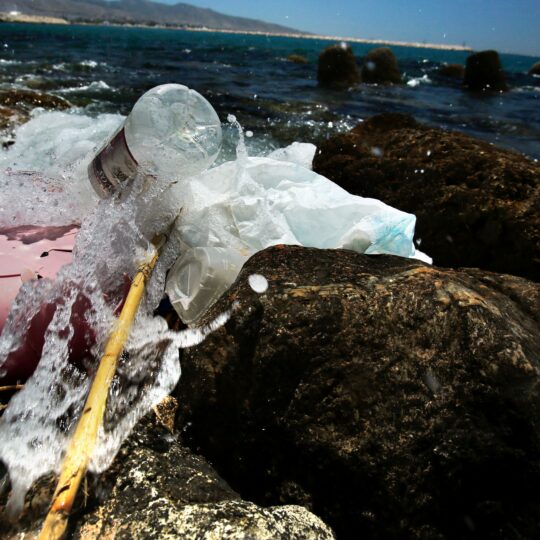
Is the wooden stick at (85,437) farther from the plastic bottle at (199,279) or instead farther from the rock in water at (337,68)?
the rock in water at (337,68)

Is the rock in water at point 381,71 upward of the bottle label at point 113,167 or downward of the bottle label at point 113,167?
downward

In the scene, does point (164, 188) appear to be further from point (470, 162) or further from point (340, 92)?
point (340, 92)

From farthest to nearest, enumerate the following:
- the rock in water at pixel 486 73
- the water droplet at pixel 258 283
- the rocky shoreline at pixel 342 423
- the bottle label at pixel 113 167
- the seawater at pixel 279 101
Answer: the rock in water at pixel 486 73 < the seawater at pixel 279 101 < the bottle label at pixel 113 167 < the water droplet at pixel 258 283 < the rocky shoreline at pixel 342 423

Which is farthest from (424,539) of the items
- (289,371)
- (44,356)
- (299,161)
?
(299,161)

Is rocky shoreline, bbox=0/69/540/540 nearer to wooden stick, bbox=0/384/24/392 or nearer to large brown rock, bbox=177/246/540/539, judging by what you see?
large brown rock, bbox=177/246/540/539

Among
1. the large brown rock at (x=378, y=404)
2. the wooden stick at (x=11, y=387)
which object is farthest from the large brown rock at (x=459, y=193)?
the wooden stick at (x=11, y=387)

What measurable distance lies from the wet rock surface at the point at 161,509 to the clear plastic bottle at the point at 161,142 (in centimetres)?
152

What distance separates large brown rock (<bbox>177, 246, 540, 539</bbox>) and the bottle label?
1132 mm

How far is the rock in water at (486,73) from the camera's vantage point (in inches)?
750

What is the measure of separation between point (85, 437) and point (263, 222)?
1.44m

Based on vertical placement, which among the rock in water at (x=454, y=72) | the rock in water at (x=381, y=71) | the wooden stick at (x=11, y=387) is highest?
the wooden stick at (x=11, y=387)

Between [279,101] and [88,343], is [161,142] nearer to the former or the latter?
[88,343]

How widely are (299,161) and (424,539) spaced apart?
10.2ft

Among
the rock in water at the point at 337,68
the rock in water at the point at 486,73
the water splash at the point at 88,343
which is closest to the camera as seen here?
the water splash at the point at 88,343
